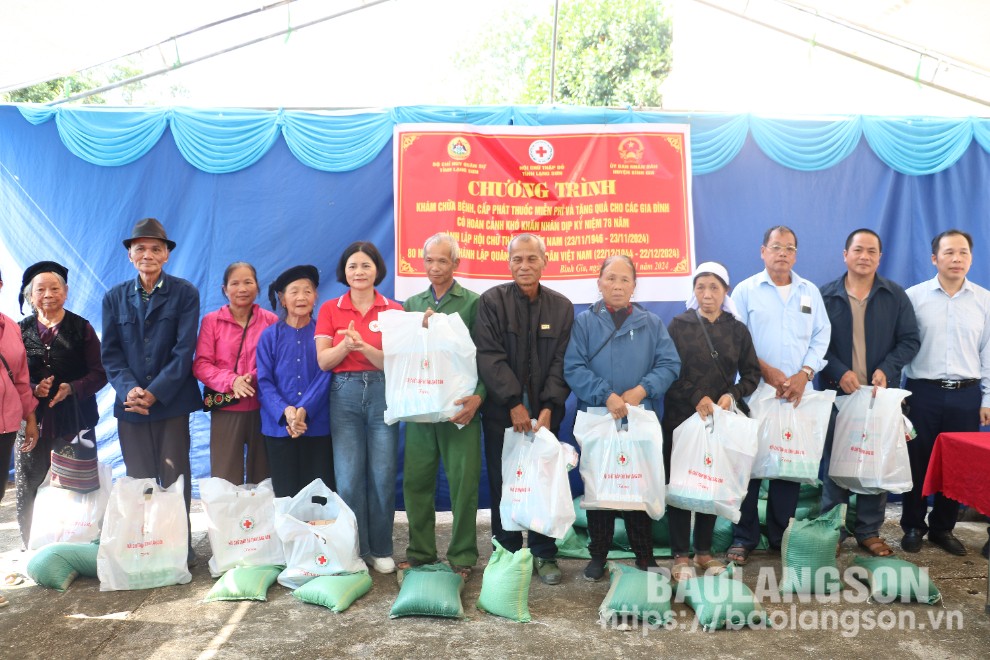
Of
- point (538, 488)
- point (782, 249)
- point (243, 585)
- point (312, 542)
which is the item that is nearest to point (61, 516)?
point (243, 585)

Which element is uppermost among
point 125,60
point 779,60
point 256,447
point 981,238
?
point 779,60

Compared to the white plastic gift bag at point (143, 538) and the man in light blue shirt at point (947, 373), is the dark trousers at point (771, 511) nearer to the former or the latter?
the man in light blue shirt at point (947, 373)

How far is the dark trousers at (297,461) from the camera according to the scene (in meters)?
3.68

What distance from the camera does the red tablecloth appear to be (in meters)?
3.15

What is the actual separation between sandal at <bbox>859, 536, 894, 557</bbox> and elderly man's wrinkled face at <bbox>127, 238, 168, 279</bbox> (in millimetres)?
4070

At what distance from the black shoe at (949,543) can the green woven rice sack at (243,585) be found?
3591mm

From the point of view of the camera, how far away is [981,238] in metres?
4.88

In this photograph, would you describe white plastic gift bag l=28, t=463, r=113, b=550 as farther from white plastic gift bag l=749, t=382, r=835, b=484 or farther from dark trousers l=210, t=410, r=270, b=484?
white plastic gift bag l=749, t=382, r=835, b=484

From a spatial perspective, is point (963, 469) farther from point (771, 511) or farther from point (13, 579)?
point (13, 579)

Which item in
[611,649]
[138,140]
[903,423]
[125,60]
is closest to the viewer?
[611,649]

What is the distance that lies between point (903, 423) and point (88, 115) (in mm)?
5093

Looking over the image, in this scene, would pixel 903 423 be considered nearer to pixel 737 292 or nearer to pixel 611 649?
pixel 737 292

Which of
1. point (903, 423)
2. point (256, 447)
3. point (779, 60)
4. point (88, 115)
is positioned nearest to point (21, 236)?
point (88, 115)

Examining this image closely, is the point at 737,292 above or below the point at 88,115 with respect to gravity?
below
